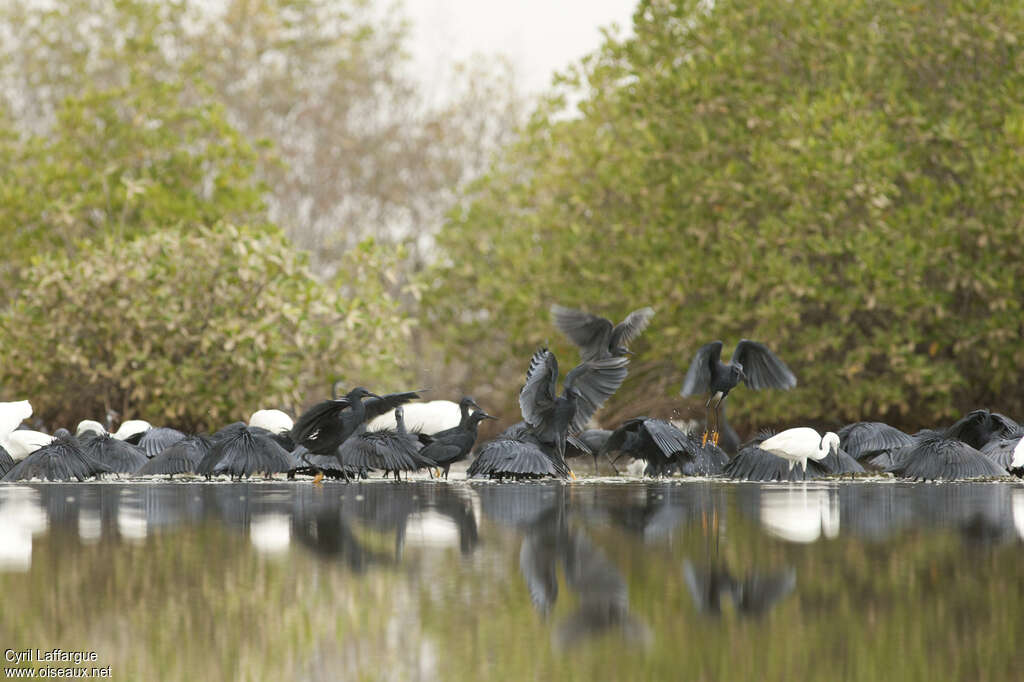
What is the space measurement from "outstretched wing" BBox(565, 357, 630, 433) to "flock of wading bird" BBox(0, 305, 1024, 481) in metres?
0.01

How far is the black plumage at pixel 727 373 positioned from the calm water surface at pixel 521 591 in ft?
13.1

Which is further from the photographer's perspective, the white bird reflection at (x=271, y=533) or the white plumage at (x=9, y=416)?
the white plumage at (x=9, y=416)

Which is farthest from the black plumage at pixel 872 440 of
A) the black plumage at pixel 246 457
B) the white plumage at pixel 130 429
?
the white plumage at pixel 130 429

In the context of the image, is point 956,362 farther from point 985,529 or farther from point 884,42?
point 985,529

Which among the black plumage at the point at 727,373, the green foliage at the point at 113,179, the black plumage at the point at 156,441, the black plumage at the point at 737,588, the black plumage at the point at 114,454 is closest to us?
the black plumage at the point at 737,588

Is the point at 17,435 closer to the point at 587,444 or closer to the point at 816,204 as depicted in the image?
the point at 587,444

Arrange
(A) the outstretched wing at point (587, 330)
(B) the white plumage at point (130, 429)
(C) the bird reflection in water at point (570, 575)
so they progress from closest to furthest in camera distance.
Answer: (C) the bird reflection in water at point (570, 575) → (A) the outstretched wing at point (587, 330) → (B) the white plumage at point (130, 429)

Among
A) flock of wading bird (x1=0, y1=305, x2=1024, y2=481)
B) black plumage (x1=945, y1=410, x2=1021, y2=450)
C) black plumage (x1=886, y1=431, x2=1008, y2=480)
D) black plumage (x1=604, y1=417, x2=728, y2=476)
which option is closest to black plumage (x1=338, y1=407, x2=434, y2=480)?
flock of wading bird (x1=0, y1=305, x2=1024, y2=481)

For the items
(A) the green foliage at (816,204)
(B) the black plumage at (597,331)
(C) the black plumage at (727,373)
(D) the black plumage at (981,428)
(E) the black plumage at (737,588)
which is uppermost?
(A) the green foliage at (816,204)

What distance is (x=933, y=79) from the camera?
2006 centimetres

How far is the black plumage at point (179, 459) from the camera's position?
11812mm

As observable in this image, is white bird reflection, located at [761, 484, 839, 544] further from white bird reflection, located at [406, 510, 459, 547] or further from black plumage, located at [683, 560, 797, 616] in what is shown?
white bird reflection, located at [406, 510, 459, 547]

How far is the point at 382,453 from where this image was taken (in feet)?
37.2

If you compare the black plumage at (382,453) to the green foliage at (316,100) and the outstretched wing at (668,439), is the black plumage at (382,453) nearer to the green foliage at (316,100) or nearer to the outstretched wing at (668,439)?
the outstretched wing at (668,439)
